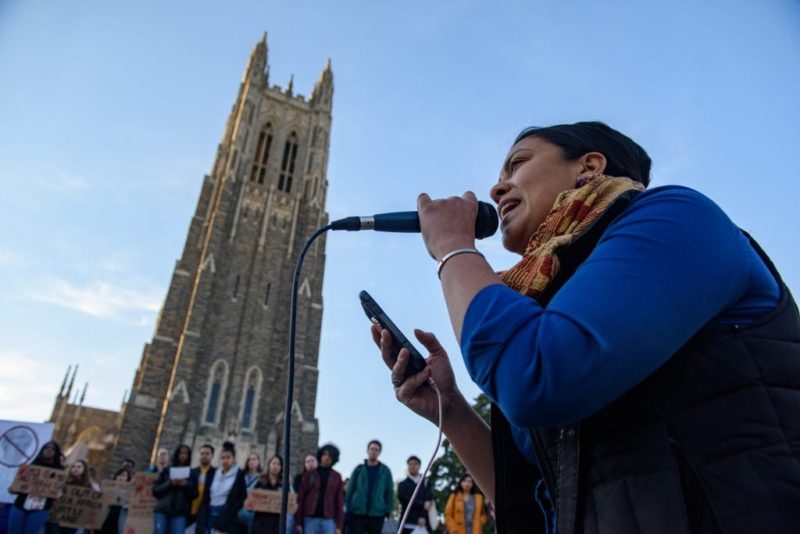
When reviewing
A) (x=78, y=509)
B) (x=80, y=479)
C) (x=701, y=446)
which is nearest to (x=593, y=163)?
(x=701, y=446)

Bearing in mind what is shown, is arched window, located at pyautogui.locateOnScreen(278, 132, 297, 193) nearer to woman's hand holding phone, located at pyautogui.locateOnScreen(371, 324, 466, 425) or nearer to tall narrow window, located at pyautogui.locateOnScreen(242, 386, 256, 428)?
tall narrow window, located at pyautogui.locateOnScreen(242, 386, 256, 428)

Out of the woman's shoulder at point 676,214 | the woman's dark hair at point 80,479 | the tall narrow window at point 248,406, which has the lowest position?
the woman's shoulder at point 676,214

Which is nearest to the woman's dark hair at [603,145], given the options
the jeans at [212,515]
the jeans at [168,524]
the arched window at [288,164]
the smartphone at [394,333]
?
the smartphone at [394,333]

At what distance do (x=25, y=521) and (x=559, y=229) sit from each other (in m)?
8.45

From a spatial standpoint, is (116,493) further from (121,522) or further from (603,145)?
(603,145)

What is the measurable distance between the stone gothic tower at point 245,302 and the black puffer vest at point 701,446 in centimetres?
2390

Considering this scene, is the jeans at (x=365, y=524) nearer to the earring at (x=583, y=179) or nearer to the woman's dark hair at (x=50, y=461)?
the woman's dark hair at (x=50, y=461)

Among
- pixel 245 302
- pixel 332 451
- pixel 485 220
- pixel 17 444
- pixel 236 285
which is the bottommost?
pixel 485 220

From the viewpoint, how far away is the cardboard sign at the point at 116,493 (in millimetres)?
8352

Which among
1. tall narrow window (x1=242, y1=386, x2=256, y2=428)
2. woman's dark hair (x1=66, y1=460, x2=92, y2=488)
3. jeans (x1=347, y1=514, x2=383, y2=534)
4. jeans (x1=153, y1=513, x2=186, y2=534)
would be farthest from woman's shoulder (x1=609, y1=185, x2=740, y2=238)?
tall narrow window (x1=242, y1=386, x2=256, y2=428)

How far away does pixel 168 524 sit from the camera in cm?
735

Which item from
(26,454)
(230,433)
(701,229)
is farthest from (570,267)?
(230,433)

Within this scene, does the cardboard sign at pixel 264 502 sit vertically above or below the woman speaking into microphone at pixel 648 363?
above

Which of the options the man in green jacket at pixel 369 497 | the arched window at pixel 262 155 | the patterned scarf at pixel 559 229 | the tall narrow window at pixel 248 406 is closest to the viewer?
the patterned scarf at pixel 559 229
